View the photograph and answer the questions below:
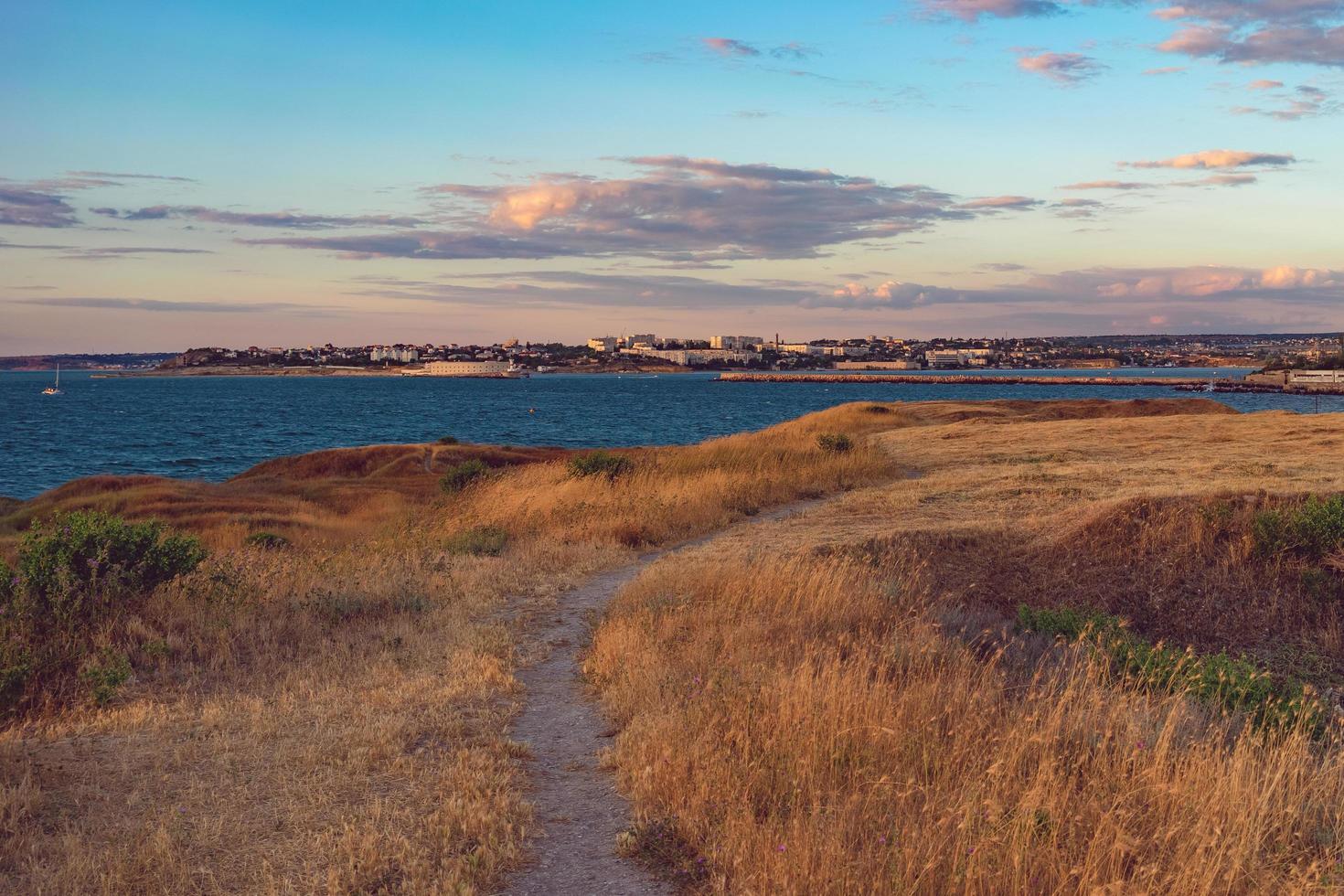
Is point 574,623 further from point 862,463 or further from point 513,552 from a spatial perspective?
point 862,463

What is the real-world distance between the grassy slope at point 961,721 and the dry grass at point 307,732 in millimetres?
1239

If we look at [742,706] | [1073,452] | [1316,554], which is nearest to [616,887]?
[742,706]

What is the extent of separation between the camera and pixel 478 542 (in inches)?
609

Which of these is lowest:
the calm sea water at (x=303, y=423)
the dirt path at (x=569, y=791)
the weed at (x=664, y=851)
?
the calm sea water at (x=303, y=423)

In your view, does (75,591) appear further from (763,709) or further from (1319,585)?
(1319,585)

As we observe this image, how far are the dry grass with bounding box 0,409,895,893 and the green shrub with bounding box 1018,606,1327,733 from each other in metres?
5.14

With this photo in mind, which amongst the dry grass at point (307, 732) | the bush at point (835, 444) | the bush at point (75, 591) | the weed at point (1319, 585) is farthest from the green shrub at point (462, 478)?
the weed at point (1319, 585)

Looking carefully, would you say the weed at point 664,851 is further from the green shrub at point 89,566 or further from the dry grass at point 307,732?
the green shrub at point 89,566

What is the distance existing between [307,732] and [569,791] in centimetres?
221

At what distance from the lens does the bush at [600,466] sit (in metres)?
21.6

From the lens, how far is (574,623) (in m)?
10.9

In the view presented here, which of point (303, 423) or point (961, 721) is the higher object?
point (961, 721)

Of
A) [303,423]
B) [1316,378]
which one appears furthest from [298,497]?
[1316,378]

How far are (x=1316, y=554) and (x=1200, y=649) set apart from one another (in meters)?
3.12
